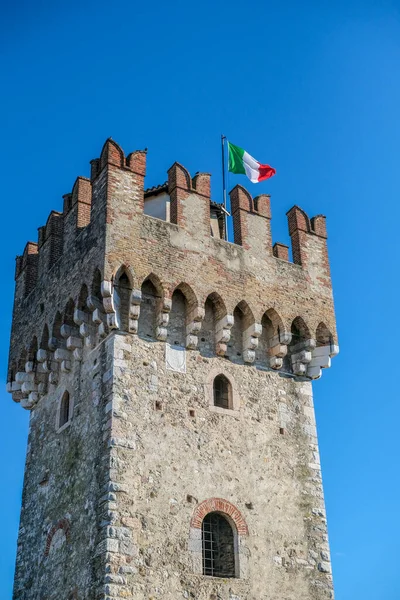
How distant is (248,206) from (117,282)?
4.51 metres

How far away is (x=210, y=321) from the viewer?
18.7 metres

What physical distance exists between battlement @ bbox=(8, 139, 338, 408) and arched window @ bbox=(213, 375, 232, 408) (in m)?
0.62

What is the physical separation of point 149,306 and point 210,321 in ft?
5.32

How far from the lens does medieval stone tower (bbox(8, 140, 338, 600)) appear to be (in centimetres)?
1592

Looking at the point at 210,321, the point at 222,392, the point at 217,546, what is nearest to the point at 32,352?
the point at 210,321

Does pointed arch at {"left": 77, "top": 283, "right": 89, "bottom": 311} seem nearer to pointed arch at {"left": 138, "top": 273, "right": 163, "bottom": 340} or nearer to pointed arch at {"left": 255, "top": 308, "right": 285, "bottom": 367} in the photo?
pointed arch at {"left": 138, "top": 273, "right": 163, "bottom": 340}

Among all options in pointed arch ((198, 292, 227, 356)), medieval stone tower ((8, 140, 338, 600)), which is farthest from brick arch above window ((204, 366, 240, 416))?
pointed arch ((198, 292, 227, 356))

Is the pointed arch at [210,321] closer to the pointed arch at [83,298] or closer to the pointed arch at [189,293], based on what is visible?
the pointed arch at [189,293]

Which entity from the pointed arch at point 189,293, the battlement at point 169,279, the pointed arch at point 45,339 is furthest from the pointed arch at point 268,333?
the pointed arch at point 45,339

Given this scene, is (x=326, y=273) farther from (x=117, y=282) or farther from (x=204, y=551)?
(x=204, y=551)

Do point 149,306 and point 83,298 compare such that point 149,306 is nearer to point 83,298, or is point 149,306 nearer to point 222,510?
point 83,298

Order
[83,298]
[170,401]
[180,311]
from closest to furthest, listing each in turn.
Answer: [170,401], [83,298], [180,311]

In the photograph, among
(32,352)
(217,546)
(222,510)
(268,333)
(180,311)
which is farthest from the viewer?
(32,352)

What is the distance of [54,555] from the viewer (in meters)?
17.3
